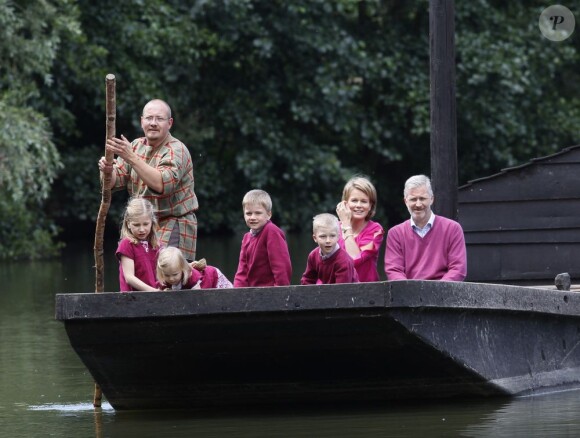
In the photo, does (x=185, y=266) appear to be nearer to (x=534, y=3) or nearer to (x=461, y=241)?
(x=461, y=241)

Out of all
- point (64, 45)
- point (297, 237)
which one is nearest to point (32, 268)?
point (64, 45)

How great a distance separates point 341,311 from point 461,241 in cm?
127

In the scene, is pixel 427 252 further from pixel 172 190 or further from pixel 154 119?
pixel 154 119

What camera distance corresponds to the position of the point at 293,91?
3133 centimetres

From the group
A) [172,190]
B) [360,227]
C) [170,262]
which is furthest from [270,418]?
[172,190]

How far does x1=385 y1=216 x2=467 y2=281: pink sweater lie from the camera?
8.73 metres

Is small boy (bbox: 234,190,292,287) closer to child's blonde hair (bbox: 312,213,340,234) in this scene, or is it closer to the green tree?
child's blonde hair (bbox: 312,213,340,234)

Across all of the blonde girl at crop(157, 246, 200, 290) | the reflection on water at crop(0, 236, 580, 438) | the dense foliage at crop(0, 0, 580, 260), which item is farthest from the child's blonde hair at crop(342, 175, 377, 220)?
the dense foliage at crop(0, 0, 580, 260)

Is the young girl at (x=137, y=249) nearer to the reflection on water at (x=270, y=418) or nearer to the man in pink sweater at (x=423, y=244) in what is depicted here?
the reflection on water at (x=270, y=418)

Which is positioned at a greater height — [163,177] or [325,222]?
[163,177]

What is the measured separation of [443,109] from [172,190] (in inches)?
87.7

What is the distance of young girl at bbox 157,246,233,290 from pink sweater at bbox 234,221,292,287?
0.20 m

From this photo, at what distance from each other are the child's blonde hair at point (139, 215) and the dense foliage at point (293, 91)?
1845cm

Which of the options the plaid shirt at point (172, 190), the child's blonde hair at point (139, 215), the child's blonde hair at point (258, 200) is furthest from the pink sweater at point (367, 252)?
the child's blonde hair at point (139, 215)
